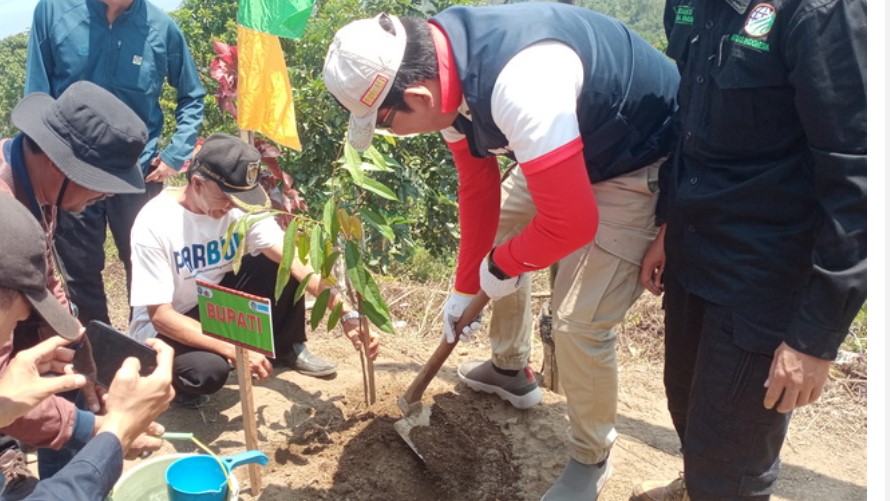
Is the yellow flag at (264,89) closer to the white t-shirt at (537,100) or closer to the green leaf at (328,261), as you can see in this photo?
the green leaf at (328,261)

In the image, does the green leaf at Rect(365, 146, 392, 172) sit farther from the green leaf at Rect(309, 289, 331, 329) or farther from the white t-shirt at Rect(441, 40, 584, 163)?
the white t-shirt at Rect(441, 40, 584, 163)

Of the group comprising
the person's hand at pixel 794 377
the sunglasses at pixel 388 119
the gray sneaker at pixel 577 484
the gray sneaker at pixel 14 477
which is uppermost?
the sunglasses at pixel 388 119

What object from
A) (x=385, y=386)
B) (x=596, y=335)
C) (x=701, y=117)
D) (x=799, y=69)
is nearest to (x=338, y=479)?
(x=385, y=386)

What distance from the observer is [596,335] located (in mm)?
2219

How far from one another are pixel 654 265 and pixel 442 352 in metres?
0.88

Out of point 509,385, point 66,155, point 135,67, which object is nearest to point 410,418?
point 509,385

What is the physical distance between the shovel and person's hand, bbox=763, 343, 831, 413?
1088 mm

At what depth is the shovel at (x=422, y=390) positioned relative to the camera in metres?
2.56

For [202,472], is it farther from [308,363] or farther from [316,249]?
[308,363]

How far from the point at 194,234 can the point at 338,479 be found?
1.11 meters

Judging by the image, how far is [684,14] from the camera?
1.85 meters

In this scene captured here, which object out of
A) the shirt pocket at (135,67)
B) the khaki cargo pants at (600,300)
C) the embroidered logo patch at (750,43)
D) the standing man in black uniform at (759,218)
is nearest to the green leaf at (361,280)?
the khaki cargo pants at (600,300)

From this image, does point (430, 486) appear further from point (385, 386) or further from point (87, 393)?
point (87, 393)

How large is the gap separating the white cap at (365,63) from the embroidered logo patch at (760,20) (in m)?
0.82
